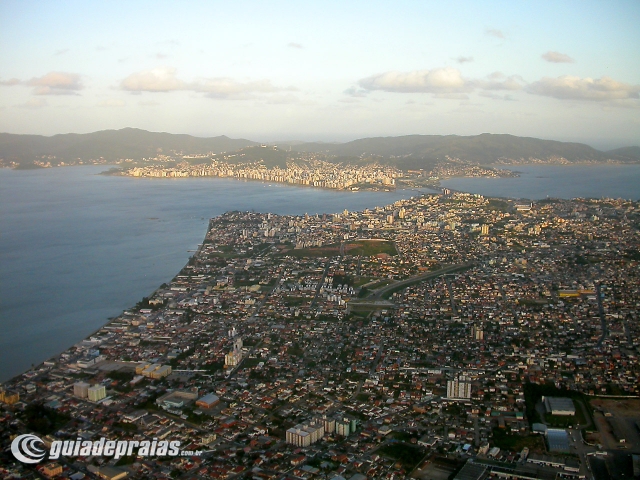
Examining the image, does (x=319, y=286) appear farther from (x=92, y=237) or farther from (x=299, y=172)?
(x=299, y=172)

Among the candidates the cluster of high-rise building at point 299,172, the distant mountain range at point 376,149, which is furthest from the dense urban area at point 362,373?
the distant mountain range at point 376,149

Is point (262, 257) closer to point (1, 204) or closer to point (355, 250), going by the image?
point (355, 250)

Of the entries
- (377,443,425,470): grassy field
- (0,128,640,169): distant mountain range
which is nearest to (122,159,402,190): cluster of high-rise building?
(0,128,640,169): distant mountain range

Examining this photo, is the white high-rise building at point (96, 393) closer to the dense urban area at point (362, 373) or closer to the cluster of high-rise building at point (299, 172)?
the dense urban area at point (362, 373)

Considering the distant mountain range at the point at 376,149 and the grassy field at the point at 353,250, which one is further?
the distant mountain range at the point at 376,149

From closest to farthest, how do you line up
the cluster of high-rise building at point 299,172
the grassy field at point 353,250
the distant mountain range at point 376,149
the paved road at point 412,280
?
the paved road at point 412,280 → the grassy field at point 353,250 → the cluster of high-rise building at point 299,172 → the distant mountain range at point 376,149

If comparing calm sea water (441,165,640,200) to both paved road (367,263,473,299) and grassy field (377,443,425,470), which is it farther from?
grassy field (377,443,425,470)

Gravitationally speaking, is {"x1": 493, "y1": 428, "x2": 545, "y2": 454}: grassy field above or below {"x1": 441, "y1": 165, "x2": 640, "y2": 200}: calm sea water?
below
